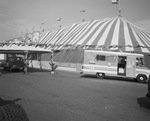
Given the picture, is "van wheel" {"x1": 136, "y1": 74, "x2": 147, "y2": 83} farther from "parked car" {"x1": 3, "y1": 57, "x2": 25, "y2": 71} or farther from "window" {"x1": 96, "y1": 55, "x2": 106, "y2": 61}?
"parked car" {"x1": 3, "y1": 57, "x2": 25, "y2": 71}

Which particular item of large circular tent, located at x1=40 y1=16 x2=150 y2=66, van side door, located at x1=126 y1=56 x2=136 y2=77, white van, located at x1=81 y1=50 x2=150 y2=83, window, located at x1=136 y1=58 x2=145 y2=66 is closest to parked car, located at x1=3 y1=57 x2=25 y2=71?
large circular tent, located at x1=40 y1=16 x2=150 y2=66

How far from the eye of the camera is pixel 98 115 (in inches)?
186

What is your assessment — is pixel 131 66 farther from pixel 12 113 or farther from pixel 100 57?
pixel 12 113

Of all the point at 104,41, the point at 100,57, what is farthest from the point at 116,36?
the point at 100,57

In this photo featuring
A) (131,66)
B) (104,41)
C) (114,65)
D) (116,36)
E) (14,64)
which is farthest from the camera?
(116,36)

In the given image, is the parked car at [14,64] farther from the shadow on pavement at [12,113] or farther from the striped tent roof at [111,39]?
the shadow on pavement at [12,113]

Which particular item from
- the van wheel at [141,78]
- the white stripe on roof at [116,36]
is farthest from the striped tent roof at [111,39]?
the van wheel at [141,78]

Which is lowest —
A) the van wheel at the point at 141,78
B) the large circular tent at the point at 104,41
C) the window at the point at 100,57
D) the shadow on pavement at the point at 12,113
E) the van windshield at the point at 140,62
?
the van wheel at the point at 141,78

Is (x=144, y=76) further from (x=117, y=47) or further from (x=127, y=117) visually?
(x=127, y=117)

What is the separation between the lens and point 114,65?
1486 cm

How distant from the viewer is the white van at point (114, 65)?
Result: 1452 centimetres

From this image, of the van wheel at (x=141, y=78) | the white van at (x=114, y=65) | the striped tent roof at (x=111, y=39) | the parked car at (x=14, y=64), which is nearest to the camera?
the van wheel at (x=141, y=78)

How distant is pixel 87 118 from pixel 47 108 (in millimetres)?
1545

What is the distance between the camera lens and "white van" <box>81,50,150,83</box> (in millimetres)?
14523
